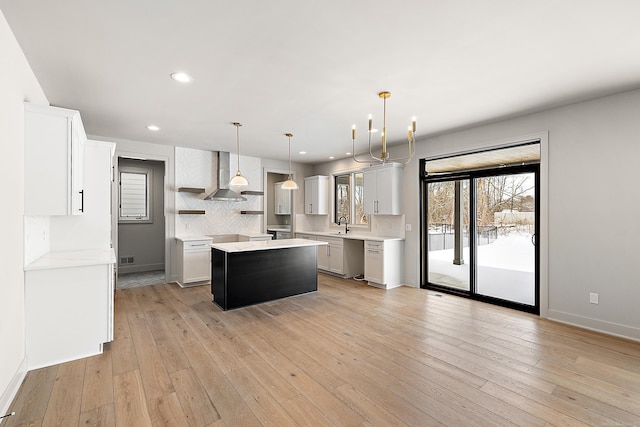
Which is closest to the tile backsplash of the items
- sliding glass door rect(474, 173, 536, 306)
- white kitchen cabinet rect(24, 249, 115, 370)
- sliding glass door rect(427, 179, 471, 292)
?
white kitchen cabinet rect(24, 249, 115, 370)

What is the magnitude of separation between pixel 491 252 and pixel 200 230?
209 inches

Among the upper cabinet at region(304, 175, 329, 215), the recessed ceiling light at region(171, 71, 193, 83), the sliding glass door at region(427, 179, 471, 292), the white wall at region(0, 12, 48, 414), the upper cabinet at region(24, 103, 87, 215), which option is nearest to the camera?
the white wall at region(0, 12, 48, 414)

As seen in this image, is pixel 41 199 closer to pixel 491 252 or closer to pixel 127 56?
pixel 127 56

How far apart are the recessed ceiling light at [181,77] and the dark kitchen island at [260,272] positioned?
6.93 ft

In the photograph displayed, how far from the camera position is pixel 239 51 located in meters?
2.44

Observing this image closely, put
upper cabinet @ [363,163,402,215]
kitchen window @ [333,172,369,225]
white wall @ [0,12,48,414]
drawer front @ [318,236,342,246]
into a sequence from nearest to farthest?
1. white wall @ [0,12,48,414]
2. upper cabinet @ [363,163,402,215]
3. drawer front @ [318,236,342,246]
4. kitchen window @ [333,172,369,225]

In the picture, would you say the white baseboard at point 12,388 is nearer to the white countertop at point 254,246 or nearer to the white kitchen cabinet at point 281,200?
the white countertop at point 254,246

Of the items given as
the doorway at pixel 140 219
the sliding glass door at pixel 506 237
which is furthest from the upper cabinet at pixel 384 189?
the doorway at pixel 140 219

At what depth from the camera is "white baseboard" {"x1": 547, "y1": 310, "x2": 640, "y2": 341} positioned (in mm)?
3221

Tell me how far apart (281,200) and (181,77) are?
526cm

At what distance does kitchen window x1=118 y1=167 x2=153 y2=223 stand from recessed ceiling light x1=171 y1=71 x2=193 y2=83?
464 cm

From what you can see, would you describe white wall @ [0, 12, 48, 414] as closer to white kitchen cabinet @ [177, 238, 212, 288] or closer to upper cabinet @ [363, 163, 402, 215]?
white kitchen cabinet @ [177, 238, 212, 288]

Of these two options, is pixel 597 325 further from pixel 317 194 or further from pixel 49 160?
pixel 49 160

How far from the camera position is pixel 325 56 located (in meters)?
2.50
